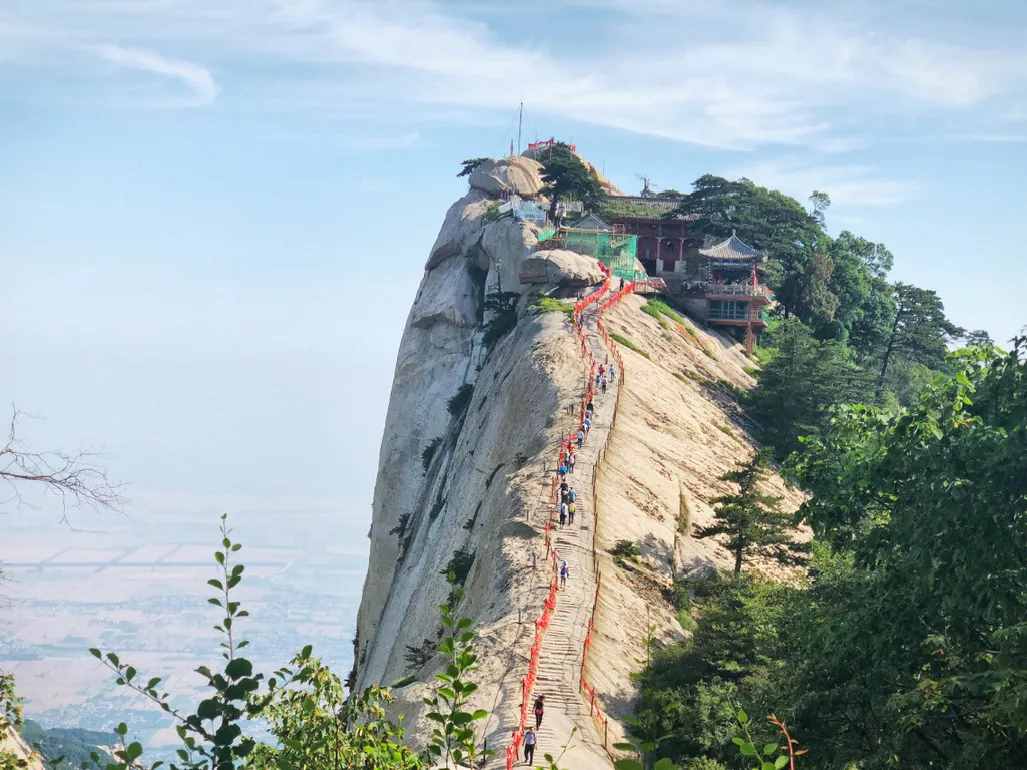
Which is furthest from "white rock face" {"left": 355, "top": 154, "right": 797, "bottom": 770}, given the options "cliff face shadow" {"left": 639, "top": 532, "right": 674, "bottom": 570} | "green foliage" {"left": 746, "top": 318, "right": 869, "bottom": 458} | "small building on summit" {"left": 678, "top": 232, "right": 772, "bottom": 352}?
"small building on summit" {"left": 678, "top": 232, "right": 772, "bottom": 352}

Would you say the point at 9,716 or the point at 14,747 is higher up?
the point at 9,716

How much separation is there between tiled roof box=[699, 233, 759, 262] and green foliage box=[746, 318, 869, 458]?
15270mm

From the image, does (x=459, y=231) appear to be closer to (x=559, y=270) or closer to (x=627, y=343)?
(x=559, y=270)

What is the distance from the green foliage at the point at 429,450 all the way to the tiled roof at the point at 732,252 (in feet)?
77.4

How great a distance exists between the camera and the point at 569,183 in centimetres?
9788

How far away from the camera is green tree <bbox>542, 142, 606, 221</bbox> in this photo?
97875mm

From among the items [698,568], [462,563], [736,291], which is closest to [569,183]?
[736,291]

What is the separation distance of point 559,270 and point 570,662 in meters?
45.8

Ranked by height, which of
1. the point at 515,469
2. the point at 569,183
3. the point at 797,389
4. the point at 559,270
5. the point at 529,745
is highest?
the point at 569,183

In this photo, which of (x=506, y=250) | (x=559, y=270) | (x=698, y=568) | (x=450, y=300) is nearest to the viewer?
(x=698, y=568)

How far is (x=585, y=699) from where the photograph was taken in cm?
3309

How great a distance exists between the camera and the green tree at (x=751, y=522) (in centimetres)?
4469

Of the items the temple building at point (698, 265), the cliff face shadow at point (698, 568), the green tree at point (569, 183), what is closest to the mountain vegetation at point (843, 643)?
the cliff face shadow at point (698, 568)

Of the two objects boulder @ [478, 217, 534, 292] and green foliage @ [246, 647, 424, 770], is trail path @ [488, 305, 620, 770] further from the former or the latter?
boulder @ [478, 217, 534, 292]
